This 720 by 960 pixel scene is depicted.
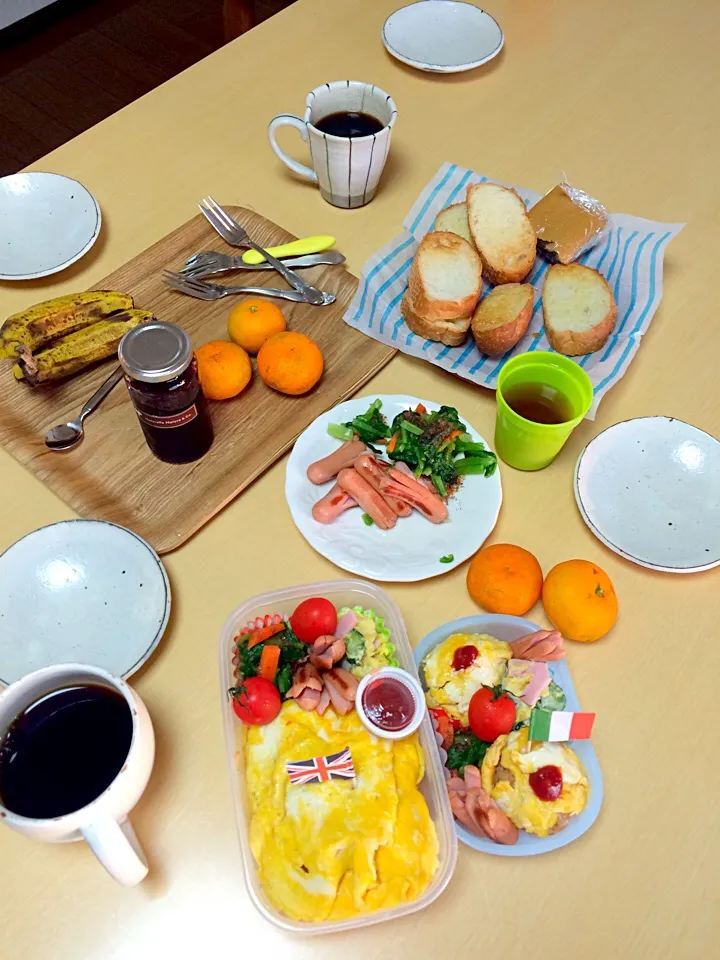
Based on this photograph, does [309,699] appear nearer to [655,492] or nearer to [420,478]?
[420,478]

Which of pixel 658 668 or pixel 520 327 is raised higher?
pixel 520 327

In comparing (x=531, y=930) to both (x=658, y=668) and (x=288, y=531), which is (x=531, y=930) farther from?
(x=288, y=531)

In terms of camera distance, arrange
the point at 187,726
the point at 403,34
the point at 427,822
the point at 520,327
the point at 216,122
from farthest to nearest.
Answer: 1. the point at 403,34
2. the point at 216,122
3. the point at 520,327
4. the point at 187,726
5. the point at 427,822

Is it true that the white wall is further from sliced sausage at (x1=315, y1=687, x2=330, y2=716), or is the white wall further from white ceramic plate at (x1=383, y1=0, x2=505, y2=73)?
sliced sausage at (x1=315, y1=687, x2=330, y2=716)

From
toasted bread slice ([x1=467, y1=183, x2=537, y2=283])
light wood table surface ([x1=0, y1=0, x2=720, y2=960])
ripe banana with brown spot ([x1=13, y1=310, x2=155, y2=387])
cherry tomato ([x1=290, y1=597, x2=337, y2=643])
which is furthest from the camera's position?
toasted bread slice ([x1=467, y1=183, x2=537, y2=283])

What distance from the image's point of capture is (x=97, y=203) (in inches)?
52.7

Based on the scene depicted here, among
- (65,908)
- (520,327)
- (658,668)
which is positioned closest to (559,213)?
(520,327)

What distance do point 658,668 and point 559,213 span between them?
0.78 meters

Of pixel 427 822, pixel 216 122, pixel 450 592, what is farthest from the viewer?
pixel 216 122

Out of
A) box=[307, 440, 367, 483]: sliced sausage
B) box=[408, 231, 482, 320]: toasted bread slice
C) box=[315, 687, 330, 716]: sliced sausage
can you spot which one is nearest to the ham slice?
box=[315, 687, 330, 716]: sliced sausage

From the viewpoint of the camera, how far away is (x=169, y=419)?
3.15ft

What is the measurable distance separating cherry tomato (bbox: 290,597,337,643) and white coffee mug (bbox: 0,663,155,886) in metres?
0.21

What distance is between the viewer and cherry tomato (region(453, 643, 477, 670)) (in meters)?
0.84

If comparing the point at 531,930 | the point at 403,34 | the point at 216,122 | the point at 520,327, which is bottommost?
the point at 531,930
